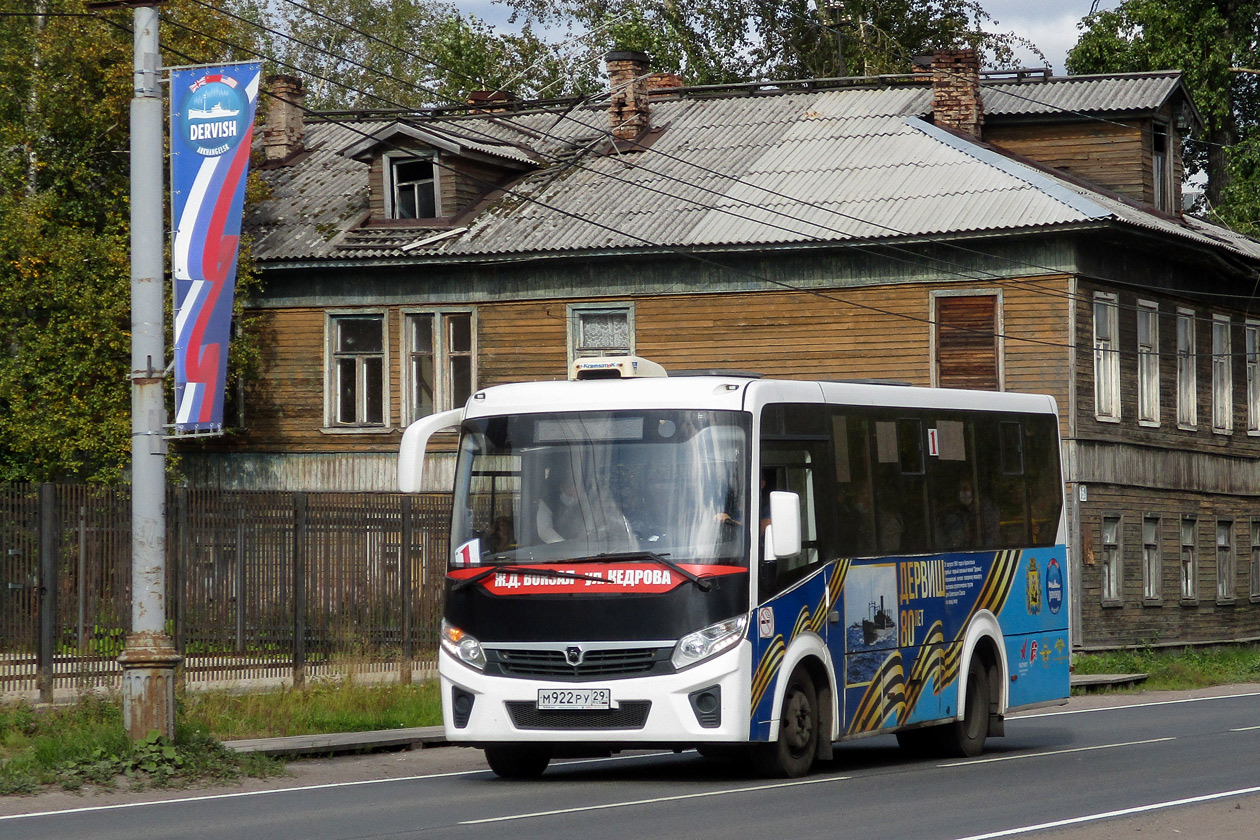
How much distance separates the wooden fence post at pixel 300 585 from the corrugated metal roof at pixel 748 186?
13.0 m

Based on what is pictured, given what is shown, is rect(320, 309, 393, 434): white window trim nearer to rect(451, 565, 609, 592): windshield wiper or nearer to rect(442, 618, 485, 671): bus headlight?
rect(442, 618, 485, 671): bus headlight

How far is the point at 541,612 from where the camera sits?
12.7 metres

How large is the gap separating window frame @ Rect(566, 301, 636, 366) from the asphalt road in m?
17.3

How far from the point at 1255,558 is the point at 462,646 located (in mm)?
28095

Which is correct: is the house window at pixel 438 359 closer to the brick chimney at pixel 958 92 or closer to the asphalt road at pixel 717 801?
the brick chimney at pixel 958 92

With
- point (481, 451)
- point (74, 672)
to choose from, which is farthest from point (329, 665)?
point (481, 451)

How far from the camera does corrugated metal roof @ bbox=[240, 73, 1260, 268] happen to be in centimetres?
3136

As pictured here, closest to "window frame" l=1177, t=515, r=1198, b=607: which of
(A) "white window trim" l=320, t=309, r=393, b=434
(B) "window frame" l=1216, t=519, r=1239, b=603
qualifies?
(B) "window frame" l=1216, t=519, r=1239, b=603

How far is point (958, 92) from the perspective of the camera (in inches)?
1364

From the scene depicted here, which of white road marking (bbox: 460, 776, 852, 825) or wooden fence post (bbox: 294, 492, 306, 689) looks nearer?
white road marking (bbox: 460, 776, 852, 825)

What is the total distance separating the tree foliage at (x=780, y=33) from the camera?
50875 millimetres

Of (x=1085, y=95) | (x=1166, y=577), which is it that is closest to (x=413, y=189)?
(x=1085, y=95)

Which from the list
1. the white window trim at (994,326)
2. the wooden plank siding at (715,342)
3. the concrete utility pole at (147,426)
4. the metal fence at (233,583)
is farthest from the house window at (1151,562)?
the concrete utility pole at (147,426)

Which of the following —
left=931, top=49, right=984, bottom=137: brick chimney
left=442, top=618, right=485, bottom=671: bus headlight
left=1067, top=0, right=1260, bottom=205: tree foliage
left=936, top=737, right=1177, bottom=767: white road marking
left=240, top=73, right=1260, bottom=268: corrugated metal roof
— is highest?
left=1067, top=0, right=1260, bottom=205: tree foliage
